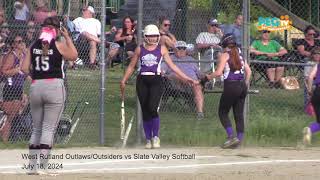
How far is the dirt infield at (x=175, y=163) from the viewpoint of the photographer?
10.4m

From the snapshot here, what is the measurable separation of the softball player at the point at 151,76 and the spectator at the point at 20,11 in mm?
2209

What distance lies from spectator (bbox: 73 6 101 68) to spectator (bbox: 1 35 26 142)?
121 centimetres

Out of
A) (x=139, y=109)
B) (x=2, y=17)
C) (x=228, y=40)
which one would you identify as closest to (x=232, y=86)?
(x=228, y=40)

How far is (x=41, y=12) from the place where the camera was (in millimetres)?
13781

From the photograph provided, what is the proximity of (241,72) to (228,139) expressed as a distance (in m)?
1.11

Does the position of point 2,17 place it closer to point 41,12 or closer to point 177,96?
point 41,12

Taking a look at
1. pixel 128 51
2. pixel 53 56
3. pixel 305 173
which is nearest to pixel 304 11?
pixel 128 51

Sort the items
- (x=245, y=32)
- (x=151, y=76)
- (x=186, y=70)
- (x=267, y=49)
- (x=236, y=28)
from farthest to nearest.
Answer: (x=267, y=49) → (x=236, y=28) → (x=186, y=70) → (x=245, y=32) → (x=151, y=76)

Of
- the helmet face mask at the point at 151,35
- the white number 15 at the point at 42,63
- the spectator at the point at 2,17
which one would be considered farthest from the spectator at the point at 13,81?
the white number 15 at the point at 42,63

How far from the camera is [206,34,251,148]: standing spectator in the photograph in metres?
13.4

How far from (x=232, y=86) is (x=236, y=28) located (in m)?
2.26

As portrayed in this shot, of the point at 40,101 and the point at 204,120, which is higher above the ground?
the point at 40,101

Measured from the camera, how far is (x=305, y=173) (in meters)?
10.8

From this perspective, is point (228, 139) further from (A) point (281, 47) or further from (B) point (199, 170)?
(A) point (281, 47)
